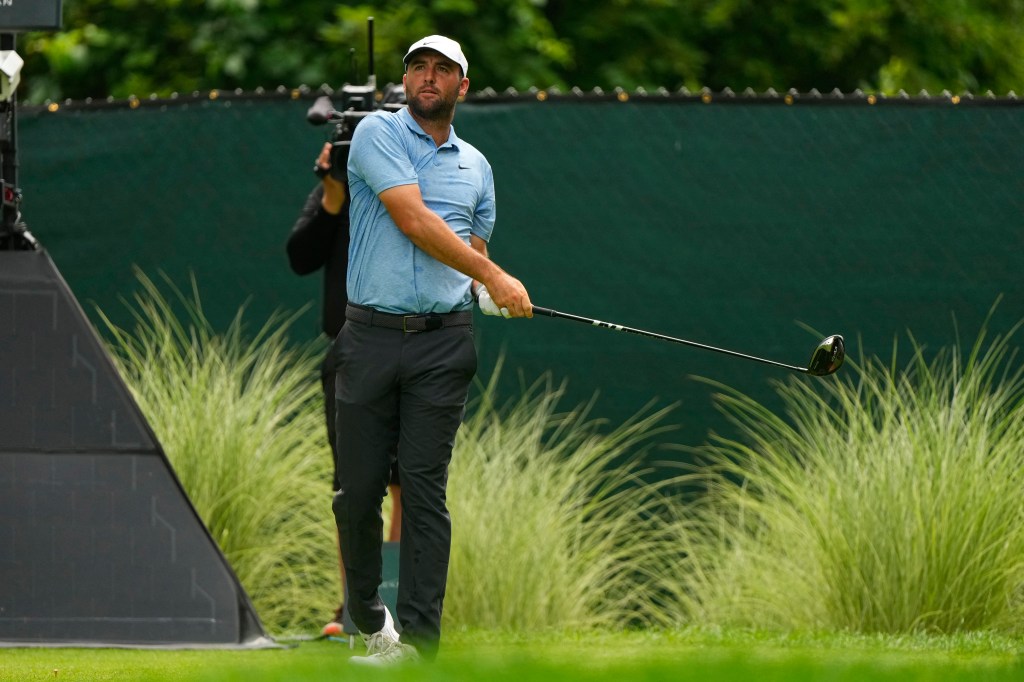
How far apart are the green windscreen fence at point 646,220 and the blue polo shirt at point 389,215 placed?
2.08 meters

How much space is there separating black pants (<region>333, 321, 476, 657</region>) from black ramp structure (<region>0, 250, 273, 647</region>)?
33.6 inches

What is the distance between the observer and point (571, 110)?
6.93 meters

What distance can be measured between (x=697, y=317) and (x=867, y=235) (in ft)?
2.70

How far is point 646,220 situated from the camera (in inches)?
272

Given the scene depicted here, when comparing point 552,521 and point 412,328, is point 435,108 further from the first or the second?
point 552,521

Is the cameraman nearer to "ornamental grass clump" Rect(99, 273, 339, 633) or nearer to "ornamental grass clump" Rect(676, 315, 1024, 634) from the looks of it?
"ornamental grass clump" Rect(99, 273, 339, 633)

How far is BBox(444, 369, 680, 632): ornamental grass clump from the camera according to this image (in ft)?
20.1

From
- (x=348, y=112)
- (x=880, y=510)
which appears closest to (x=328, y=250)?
(x=348, y=112)

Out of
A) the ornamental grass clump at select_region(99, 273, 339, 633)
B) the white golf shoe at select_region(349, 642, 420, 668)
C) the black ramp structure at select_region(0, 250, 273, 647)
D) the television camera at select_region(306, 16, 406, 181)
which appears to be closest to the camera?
the white golf shoe at select_region(349, 642, 420, 668)

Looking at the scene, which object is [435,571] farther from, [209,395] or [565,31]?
[565,31]

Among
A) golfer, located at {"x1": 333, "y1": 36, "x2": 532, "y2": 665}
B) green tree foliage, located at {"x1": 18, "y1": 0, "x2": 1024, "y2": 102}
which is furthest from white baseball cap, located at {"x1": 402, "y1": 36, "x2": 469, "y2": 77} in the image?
green tree foliage, located at {"x1": 18, "y1": 0, "x2": 1024, "y2": 102}

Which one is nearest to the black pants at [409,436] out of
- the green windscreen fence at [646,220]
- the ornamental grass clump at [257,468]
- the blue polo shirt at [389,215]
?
the blue polo shirt at [389,215]

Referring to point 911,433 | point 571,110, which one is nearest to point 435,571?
point 911,433

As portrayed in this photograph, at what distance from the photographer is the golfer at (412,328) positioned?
461 centimetres
